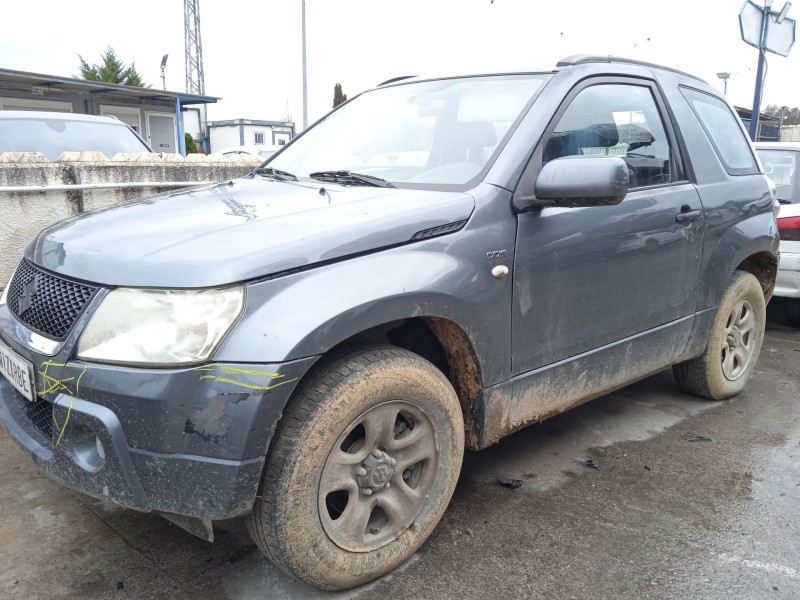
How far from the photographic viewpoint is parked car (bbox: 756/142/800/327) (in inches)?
216

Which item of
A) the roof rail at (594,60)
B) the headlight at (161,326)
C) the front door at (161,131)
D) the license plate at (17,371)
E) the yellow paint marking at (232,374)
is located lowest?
the license plate at (17,371)

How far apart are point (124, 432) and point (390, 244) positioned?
3.23 ft

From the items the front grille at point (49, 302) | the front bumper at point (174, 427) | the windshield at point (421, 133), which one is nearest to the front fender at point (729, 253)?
the windshield at point (421, 133)

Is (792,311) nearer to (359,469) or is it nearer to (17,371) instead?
(359,469)

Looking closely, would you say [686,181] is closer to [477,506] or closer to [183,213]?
[477,506]

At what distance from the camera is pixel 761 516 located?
280cm

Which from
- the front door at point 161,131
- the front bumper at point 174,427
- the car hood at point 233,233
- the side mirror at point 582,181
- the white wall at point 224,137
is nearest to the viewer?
the front bumper at point 174,427

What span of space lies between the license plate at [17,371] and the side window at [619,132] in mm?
2034

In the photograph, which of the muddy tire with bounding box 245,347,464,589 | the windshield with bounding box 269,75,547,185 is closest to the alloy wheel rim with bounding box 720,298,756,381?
the windshield with bounding box 269,75,547,185

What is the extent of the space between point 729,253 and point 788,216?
2.42m

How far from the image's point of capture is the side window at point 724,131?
3.68 m

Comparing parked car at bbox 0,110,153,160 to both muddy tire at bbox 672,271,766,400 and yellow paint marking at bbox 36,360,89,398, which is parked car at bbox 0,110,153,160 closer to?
yellow paint marking at bbox 36,360,89,398

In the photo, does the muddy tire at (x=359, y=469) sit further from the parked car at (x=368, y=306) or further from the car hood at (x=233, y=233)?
the car hood at (x=233, y=233)

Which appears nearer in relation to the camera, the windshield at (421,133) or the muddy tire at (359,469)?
the muddy tire at (359,469)
